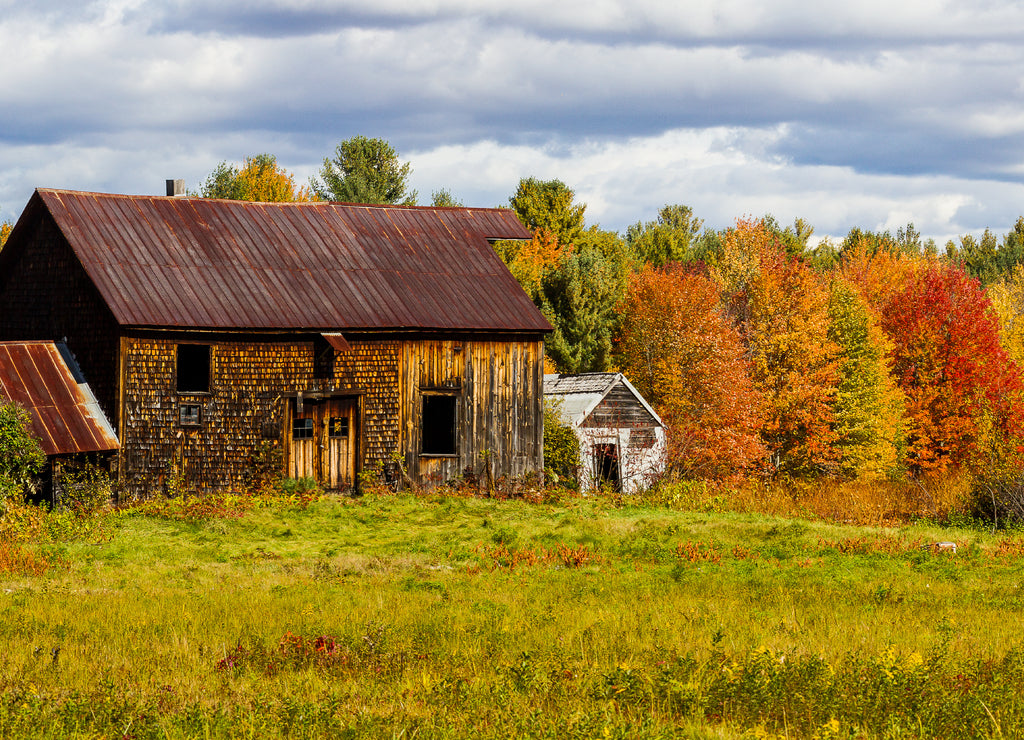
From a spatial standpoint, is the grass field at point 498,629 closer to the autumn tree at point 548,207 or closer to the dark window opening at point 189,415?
the dark window opening at point 189,415

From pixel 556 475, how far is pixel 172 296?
36.6 ft

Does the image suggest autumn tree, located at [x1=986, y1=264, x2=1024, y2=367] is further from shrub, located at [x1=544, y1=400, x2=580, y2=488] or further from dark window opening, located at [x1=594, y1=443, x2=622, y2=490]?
shrub, located at [x1=544, y1=400, x2=580, y2=488]

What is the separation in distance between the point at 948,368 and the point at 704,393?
10.4 m

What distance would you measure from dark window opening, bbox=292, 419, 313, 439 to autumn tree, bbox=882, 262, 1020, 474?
947 inches

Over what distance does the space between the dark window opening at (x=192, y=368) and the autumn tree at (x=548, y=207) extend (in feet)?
133

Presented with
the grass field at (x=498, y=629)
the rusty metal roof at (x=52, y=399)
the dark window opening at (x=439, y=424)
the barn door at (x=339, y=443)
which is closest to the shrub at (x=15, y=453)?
the rusty metal roof at (x=52, y=399)

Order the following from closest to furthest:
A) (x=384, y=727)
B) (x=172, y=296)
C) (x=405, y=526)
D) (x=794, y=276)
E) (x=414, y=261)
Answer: (x=384, y=727) → (x=405, y=526) → (x=172, y=296) → (x=414, y=261) → (x=794, y=276)

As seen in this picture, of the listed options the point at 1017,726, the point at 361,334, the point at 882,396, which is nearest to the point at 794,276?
the point at 882,396

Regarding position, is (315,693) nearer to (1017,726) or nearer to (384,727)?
(384,727)

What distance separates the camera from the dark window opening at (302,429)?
25569mm

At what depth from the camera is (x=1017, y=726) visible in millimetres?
9047

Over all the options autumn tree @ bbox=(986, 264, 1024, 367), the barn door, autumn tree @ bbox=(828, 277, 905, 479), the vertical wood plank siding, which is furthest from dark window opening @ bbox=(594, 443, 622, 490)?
autumn tree @ bbox=(986, 264, 1024, 367)

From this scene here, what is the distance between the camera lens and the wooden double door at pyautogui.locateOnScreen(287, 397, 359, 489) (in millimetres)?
25531

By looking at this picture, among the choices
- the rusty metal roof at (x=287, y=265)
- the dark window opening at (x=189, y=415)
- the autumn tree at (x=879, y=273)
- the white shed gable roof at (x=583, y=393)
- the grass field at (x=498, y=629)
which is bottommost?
the grass field at (x=498, y=629)
